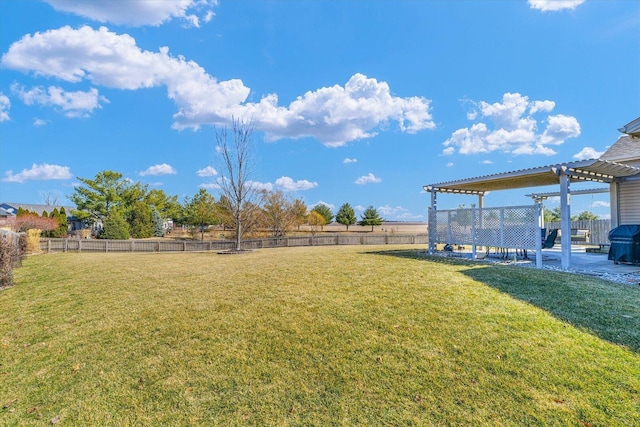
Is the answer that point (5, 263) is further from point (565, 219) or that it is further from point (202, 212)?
point (202, 212)

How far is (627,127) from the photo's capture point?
19.0ft

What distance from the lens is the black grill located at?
7594mm

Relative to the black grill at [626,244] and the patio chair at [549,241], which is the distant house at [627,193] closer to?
the black grill at [626,244]

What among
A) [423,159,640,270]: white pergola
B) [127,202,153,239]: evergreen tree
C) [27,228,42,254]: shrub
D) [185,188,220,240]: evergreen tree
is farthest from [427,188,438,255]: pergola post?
[127,202,153,239]: evergreen tree

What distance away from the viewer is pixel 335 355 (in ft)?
10.5

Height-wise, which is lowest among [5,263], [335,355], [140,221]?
[335,355]

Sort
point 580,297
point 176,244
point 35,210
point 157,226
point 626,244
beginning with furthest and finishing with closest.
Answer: point 35,210, point 157,226, point 176,244, point 626,244, point 580,297

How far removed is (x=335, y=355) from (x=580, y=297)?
3937 mm

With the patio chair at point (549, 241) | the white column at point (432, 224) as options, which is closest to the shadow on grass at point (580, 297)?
the patio chair at point (549, 241)

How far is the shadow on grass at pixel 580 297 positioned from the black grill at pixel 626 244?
114 inches

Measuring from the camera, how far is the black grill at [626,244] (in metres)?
7.59

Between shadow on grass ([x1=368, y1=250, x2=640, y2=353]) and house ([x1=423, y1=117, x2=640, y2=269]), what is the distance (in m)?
1.51

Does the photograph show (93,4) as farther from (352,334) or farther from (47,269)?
(352,334)

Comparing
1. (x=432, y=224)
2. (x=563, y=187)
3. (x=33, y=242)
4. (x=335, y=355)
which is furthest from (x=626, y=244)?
(x=33, y=242)
